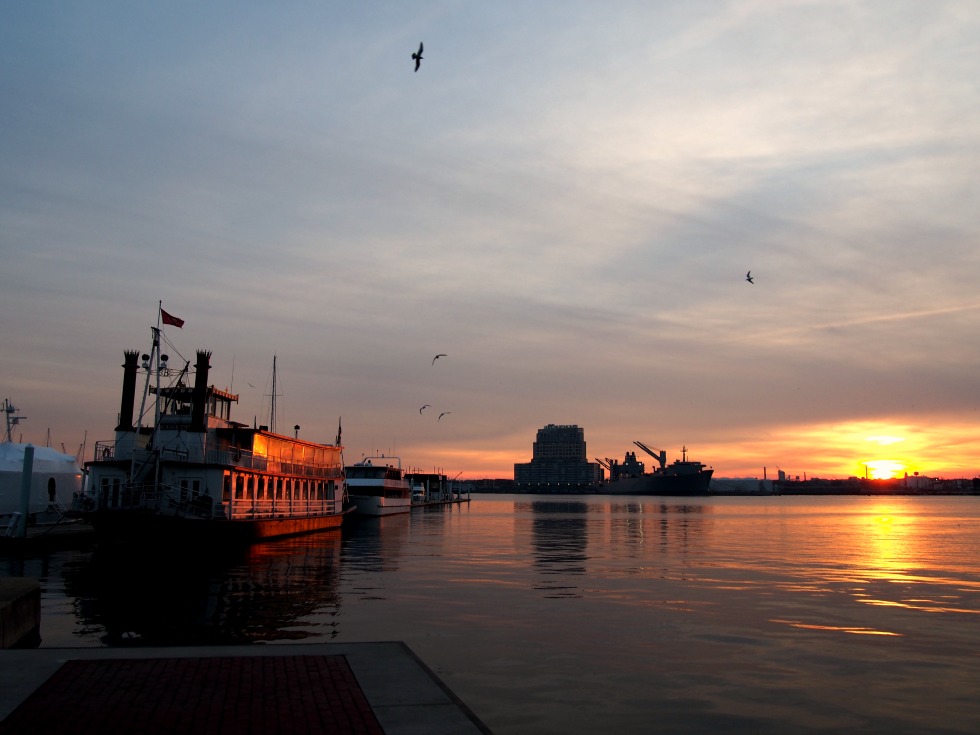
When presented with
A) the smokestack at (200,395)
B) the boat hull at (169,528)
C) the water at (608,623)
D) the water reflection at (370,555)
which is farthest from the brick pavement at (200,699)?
the smokestack at (200,395)

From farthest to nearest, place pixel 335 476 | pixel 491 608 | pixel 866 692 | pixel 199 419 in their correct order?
pixel 335 476
pixel 199 419
pixel 491 608
pixel 866 692

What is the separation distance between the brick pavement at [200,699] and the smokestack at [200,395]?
115 ft

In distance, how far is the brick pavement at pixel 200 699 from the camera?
997 cm

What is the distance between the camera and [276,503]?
54906 mm

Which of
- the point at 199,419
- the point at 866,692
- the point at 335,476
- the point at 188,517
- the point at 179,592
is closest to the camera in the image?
the point at 866,692

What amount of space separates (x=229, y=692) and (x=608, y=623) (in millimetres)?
13013

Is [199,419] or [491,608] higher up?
[199,419]

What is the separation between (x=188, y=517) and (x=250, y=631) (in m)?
24.1

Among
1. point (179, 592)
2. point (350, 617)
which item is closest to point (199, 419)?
point (179, 592)

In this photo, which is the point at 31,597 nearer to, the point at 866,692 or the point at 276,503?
the point at 866,692

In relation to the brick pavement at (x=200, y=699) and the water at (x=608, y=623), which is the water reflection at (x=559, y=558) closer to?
the water at (x=608, y=623)

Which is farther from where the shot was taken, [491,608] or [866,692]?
[491,608]

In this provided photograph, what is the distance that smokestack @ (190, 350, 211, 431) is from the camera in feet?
154

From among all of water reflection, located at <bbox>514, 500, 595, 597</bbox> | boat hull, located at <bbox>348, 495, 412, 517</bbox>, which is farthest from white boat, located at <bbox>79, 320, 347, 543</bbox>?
boat hull, located at <bbox>348, 495, 412, 517</bbox>
